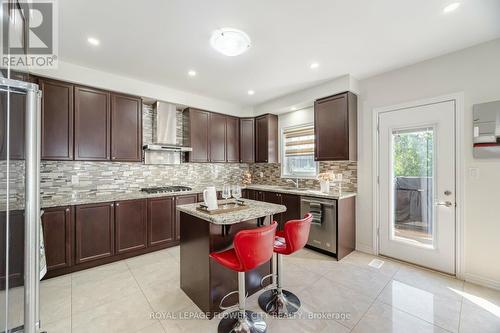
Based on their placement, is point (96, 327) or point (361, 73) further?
point (361, 73)

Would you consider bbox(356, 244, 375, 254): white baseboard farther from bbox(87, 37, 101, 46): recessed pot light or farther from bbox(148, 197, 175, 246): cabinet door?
bbox(87, 37, 101, 46): recessed pot light

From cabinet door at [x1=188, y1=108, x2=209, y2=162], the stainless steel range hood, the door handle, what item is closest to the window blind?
cabinet door at [x1=188, y1=108, x2=209, y2=162]

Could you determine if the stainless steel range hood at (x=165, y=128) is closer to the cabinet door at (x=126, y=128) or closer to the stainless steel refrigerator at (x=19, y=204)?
the cabinet door at (x=126, y=128)

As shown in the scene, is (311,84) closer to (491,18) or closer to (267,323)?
(491,18)

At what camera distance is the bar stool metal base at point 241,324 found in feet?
5.63

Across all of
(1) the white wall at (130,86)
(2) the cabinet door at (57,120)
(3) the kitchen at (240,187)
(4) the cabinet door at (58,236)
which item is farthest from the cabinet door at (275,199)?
(2) the cabinet door at (57,120)

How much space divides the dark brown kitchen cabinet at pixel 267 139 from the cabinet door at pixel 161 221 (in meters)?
2.21

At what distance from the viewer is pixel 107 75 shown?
10.6ft

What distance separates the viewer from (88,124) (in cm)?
309

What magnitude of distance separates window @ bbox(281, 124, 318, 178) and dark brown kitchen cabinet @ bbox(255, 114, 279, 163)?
7.8 inches

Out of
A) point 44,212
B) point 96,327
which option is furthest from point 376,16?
point 44,212

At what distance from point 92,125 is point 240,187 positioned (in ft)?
8.16

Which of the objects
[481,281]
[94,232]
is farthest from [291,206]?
[94,232]

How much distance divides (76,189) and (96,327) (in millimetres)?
2176
